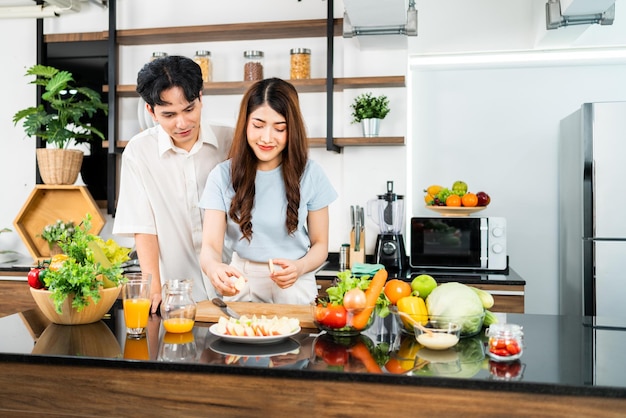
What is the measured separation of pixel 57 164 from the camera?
4109 mm

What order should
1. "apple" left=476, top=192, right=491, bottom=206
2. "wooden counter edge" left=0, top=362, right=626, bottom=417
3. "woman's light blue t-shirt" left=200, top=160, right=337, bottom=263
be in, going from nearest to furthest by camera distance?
1. "wooden counter edge" left=0, top=362, right=626, bottom=417
2. "woman's light blue t-shirt" left=200, top=160, right=337, bottom=263
3. "apple" left=476, top=192, right=491, bottom=206

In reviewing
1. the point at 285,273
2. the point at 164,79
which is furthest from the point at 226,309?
the point at 164,79

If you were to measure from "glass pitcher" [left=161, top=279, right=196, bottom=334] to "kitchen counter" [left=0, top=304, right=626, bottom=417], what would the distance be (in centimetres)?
6

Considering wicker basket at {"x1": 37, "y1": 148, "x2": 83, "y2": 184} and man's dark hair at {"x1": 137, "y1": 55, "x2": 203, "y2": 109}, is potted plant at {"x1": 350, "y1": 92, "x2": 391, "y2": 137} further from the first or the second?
wicker basket at {"x1": 37, "y1": 148, "x2": 83, "y2": 184}

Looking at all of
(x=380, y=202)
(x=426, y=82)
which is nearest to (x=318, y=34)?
(x=426, y=82)

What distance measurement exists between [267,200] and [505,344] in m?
1.13

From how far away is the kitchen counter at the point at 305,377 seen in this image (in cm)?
135

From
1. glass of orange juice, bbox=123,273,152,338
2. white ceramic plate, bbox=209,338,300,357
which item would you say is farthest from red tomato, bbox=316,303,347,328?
glass of orange juice, bbox=123,273,152,338

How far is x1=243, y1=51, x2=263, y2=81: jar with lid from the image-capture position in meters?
3.99

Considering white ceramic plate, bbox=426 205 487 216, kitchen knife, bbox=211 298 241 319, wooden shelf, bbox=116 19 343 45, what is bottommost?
kitchen knife, bbox=211 298 241 319

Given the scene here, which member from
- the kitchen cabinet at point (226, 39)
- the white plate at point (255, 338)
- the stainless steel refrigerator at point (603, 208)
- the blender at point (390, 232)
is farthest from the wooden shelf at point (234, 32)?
the white plate at point (255, 338)

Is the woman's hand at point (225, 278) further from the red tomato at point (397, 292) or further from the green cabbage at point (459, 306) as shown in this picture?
the green cabbage at point (459, 306)

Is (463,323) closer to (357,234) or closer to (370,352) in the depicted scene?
(370,352)

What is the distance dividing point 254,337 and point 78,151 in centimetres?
297
